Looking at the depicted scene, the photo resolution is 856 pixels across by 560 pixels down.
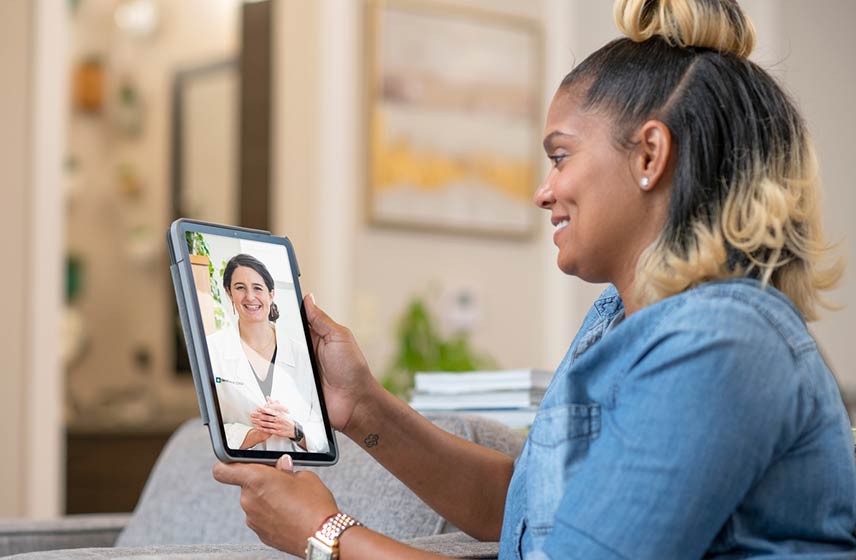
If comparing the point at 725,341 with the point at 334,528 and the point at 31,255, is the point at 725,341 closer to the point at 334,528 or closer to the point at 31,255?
the point at 334,528

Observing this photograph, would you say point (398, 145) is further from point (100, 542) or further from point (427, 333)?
point (100, 542)

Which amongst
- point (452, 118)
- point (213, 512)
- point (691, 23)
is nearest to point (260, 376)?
point (691, 23)

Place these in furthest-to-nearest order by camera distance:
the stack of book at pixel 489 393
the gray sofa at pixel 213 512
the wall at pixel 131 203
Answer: the wall at pixel 131 203, the stack of book at pixel 489 393, the gray sofa at pixel 213 512

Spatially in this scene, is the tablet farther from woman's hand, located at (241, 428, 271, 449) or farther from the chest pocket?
the chest pocket

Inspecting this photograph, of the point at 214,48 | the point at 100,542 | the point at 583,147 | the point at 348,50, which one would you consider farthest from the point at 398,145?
the point at 583,147

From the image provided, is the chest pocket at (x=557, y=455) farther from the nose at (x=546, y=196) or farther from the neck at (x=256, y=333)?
the neck at (x=256, y=333)

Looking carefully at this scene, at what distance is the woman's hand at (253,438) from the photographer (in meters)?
1.21

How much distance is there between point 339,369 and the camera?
1393mm

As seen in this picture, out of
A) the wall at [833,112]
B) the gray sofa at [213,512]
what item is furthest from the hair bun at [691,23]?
the wall at [833,112]

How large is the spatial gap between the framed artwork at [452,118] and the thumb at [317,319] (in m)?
2.82

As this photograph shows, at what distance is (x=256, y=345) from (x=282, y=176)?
2.96 m

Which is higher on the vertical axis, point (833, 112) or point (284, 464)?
point (833, 112)

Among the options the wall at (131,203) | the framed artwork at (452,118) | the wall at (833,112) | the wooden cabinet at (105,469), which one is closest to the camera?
the framed artwork at (452,118)

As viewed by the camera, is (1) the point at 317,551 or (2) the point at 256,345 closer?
(1) the point at 317,551
